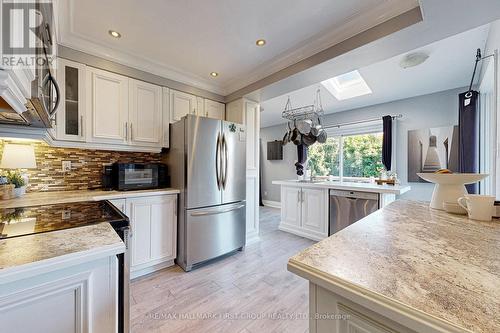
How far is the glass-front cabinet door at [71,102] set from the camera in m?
1.94

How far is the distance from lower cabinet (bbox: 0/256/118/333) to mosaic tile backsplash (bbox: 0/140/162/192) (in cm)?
200

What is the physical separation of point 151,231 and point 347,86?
400 cm

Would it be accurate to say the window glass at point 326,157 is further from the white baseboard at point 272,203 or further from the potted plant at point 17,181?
the potted plant at point 17,181

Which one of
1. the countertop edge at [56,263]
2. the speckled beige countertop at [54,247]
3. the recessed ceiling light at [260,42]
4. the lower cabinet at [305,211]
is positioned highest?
the recessed ceiling light at [260,42]

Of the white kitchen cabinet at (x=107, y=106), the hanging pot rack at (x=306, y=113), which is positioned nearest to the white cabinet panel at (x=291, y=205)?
the hanging pot rack at (x=306, y=113)

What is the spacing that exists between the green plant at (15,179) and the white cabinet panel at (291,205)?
3.37m

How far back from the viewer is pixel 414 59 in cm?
244

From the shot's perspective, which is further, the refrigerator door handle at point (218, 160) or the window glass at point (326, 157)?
the window glass at point (326, 157)

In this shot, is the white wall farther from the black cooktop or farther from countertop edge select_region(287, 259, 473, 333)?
the black cooktop

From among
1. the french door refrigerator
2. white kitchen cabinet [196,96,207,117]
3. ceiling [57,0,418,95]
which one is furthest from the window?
ceiling [57,0,418,95]

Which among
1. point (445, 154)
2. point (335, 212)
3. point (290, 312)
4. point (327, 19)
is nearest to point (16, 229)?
point (290, 312)

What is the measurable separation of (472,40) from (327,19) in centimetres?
180

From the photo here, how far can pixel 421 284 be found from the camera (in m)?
0.51

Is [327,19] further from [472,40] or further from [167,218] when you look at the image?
[167,218]
